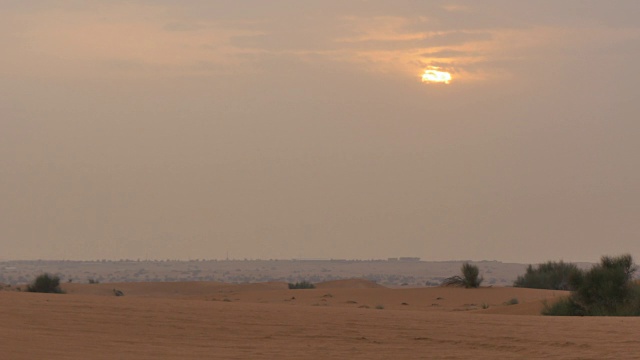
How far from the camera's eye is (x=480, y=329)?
21.0 metres

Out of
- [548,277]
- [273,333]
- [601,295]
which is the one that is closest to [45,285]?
[548,277]

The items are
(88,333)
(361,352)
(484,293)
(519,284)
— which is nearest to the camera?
(361,352)

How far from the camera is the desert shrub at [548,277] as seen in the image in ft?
167

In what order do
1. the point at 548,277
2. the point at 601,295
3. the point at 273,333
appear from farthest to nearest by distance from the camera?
the point at 548,277 → the point at 601,295 → the point at 273,333

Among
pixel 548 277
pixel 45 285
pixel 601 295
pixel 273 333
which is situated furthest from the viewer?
pixel 548 277

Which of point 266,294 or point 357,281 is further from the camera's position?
point 357,281

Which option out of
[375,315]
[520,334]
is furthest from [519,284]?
[520,334]

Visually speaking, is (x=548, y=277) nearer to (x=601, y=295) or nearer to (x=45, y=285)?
(x=601, y=295)

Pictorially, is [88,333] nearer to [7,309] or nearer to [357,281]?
[7,309]

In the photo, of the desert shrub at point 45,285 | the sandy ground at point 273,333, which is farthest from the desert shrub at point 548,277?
the sandy ground at point 273,333

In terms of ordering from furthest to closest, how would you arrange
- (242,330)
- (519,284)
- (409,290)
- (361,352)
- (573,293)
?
(519,284) → (409,290) → (573,293) → (242,330) → (361,352)

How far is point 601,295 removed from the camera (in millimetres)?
32125

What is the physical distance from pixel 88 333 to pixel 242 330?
3220 millimetres

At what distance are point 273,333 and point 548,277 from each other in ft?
112
